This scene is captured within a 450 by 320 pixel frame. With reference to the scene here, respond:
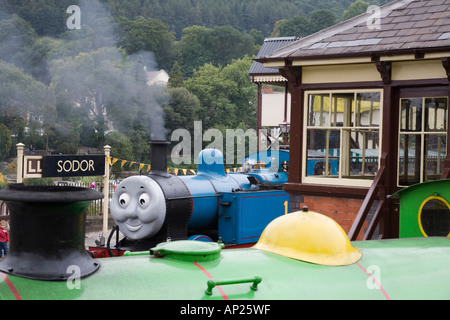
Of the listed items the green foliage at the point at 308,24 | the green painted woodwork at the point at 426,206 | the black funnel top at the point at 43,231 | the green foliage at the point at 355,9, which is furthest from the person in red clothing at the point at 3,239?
the green foliage at the point at 355,9

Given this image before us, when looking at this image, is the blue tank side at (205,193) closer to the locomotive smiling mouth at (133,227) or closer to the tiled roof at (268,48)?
the locomotive smiling mouth at (133,227)

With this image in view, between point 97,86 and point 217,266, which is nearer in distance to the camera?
point 217,266

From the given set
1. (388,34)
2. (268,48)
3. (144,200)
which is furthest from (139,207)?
(268,48)

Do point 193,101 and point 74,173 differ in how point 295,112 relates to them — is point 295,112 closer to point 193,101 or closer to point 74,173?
point 74,173

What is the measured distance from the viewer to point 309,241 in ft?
14.2

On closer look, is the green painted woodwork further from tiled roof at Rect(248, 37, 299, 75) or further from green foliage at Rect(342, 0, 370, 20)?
green foliage at Rect(342, 0, 370, 20)

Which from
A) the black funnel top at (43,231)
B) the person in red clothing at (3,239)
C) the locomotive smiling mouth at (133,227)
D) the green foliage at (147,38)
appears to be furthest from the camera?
the green foliage at (147,38)

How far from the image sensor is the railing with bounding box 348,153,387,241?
768 cm

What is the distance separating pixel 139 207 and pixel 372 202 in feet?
18.3

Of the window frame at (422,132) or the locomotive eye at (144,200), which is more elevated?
the window frame at (422,132)

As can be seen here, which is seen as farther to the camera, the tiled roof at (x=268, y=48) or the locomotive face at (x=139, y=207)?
the tiled roof at (x=268, y=48)

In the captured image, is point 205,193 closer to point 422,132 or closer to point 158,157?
point 158,157

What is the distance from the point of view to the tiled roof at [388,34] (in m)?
8.34

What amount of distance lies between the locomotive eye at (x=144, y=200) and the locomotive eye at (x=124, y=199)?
33cm
